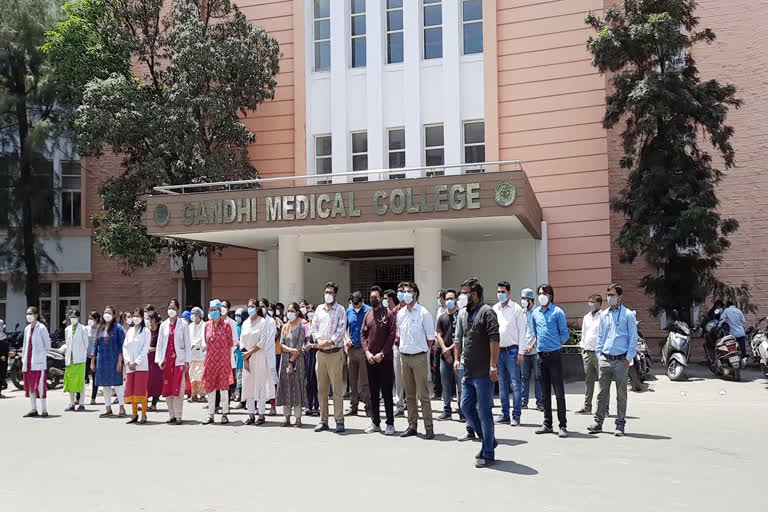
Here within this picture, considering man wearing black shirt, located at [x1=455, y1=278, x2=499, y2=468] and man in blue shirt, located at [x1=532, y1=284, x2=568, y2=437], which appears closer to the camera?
man wearing black shirt, located at [x1=455, y1=278, x2=499, y2=468]

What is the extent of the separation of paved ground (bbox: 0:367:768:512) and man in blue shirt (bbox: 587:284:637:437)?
384 mm

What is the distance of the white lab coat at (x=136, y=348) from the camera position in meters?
12.6

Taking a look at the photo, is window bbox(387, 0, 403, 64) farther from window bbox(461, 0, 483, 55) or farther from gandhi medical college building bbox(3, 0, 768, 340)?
window bbox(461, 0, 483, 55)

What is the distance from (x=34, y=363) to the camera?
13773mm

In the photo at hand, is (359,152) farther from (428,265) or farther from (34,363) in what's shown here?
(34,363)

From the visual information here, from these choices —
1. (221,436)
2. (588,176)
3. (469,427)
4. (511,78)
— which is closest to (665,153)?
(588,176)

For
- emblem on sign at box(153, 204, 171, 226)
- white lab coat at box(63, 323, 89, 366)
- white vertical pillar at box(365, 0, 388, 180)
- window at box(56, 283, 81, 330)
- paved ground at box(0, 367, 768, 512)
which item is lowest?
paved ground at box(0, 367, 768, 512)

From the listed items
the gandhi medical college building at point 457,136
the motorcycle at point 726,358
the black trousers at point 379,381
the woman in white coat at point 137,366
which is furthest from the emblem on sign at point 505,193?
the woman in white coat at point 137,366

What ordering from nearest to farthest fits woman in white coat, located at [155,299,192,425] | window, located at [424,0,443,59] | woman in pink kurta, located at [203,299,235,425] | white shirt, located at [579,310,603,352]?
1. white shirt, located at [579,310,603,352]
2. woman in pink kurta, located at [203,299,235,425]
3. woman in white coat, located at [155,299,192,425]
4. window, located at [424,0,443,59]

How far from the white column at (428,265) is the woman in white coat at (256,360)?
18.5 feet

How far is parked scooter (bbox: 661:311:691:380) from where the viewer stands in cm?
1669

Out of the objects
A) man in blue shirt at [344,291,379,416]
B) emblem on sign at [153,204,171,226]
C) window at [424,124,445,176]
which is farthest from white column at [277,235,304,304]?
man in blue shirt at [344,291,379,416]

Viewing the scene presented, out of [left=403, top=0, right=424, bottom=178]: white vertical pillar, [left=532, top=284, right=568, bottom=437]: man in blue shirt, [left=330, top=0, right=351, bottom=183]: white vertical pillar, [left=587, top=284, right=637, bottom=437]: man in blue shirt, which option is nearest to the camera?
[left=587, top=284, right=637, bottom=437]: man in blue shirt

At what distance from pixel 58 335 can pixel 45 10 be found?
10.7 m
